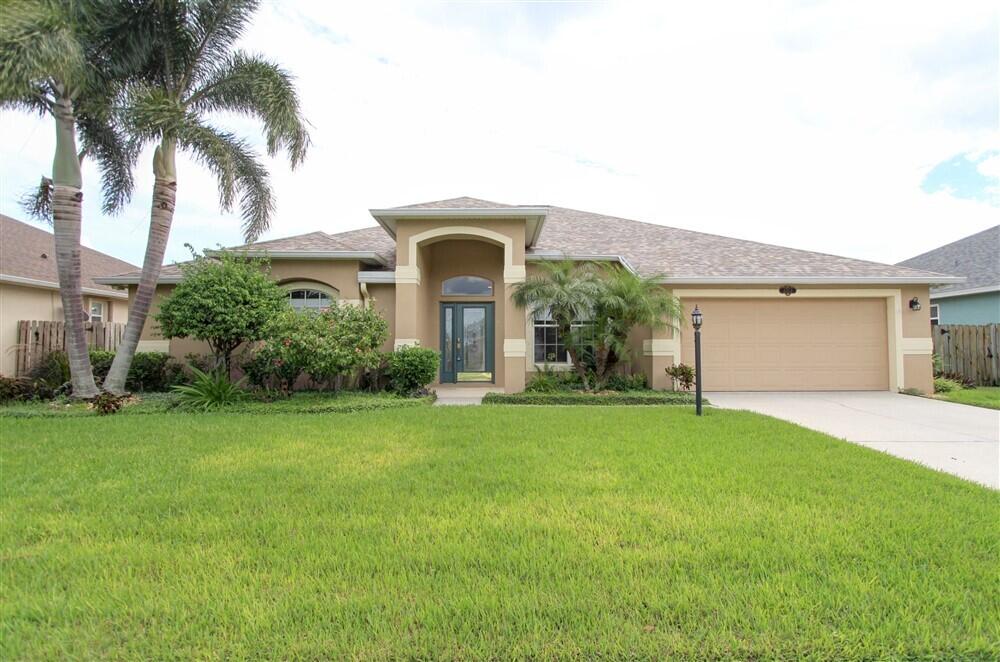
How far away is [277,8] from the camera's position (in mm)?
11500

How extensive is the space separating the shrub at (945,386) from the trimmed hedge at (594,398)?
6.99 m

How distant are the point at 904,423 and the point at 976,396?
5395mm

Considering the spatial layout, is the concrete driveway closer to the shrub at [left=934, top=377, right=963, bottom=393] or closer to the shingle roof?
the shrub at [left=934, top=377, right=963, bottom=393]

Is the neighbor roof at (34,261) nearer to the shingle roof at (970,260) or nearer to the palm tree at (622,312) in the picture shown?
the palm tree at (622,312)

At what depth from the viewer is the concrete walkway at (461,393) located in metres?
11.2

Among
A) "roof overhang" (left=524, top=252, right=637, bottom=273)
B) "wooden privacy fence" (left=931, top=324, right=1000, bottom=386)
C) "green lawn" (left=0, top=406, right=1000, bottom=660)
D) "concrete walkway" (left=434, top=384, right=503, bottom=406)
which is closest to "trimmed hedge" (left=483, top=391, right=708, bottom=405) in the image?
"concrete walkway" (left=434, top=384, right=503, bottom=406)

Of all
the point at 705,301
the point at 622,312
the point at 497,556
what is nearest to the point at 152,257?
the point at 622,312

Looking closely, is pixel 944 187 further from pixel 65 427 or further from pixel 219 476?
pixel 65 427

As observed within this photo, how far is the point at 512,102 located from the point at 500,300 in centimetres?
573

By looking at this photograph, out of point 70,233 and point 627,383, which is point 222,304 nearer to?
point 70,233

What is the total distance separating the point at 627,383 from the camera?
40.9 feet

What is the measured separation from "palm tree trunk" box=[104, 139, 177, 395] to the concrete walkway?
7.16 m

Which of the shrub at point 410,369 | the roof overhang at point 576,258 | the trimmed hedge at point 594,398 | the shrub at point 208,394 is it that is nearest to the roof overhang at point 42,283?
the shrub at point 208,394

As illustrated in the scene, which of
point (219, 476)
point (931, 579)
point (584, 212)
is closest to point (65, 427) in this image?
point (219, 476)
